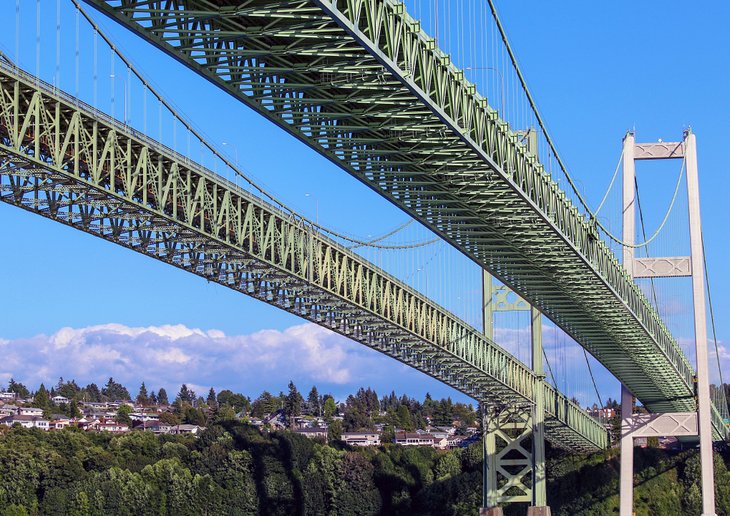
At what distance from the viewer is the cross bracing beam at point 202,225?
29.2 metres

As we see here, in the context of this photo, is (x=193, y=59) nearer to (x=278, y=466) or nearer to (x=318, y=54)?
(x=318, y=54)

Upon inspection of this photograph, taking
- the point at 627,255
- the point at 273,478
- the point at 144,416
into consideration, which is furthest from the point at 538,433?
the point at 144,416

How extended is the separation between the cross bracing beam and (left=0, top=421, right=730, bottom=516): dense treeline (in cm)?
2293

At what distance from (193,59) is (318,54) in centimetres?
226

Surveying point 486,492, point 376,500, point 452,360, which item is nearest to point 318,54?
point 452,360

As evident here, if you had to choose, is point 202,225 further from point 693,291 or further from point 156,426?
point 156,426

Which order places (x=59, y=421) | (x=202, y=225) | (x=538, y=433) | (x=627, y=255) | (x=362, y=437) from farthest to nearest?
1. (x=59, y=421)
2. (x=362, y=437)
3. (x=538, y=433)
4. (x=627, y=255)
5. (x=202, y=225)

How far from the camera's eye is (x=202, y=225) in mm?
35469

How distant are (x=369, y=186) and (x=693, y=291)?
27006 millimetres

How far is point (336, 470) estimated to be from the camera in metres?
85.8

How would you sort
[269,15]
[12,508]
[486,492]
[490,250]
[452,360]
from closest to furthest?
[269,15] → [490,250] → [452,360] → [486,492] → [12,508]

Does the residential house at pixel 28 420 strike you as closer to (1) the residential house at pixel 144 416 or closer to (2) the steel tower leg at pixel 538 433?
(1) the residential house at pixel 144 416

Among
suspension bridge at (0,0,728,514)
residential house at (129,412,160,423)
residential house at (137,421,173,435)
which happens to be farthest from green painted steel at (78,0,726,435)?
residential house at (129,412,160,423)

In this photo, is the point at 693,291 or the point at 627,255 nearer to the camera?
the point at 627,255
